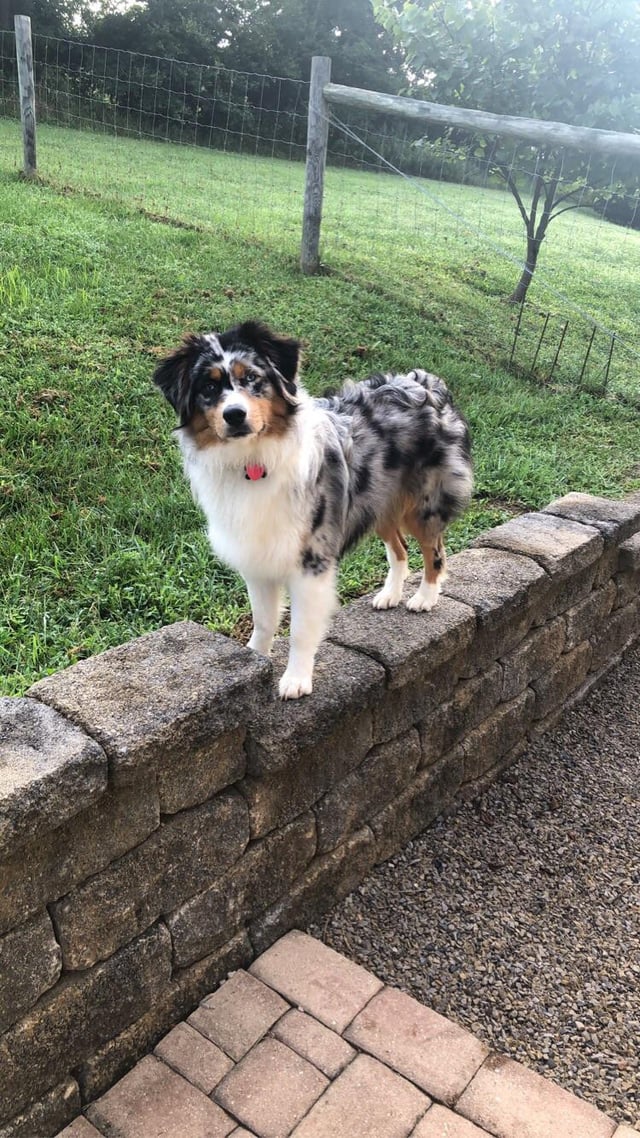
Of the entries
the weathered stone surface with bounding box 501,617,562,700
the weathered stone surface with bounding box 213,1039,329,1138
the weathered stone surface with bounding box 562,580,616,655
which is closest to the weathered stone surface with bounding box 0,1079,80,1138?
the weathered stone surface with bounding box 213,1039,329,1138

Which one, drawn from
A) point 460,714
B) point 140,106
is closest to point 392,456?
point 460,714

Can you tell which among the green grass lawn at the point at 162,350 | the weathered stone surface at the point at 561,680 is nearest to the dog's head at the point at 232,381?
the green grass lawn at the point at 162,350

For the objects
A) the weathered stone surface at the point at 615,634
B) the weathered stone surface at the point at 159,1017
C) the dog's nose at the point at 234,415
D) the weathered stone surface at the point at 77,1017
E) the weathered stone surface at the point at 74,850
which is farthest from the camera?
the weathered stone surface at the point at 615,634

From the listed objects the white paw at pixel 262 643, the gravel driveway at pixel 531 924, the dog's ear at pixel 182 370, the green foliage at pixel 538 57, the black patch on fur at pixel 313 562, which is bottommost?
the gravel driveway at pixel 531 924

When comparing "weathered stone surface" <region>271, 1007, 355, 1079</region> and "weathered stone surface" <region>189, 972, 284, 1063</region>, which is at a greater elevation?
"weathered stone surface" <region>271, 1007, 355, 1079</region>

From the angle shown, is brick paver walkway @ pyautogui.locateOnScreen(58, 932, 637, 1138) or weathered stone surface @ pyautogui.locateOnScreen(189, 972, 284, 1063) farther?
weathered stone surface @ pyautogui.locateOnScreen(189, 972, 284, 1063)

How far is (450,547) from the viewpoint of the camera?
420cm

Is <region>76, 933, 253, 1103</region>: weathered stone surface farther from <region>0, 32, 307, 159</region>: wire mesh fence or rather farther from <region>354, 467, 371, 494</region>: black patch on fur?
<region>0, 32, 307, 159</region>: wire mesh fence

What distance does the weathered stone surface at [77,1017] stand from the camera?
1.94m

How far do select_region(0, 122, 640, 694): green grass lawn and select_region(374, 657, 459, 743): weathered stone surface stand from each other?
76cm

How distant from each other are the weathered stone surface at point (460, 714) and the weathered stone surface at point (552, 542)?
53 centimetres

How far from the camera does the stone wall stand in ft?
6.27

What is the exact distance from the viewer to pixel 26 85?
8445 millimetres

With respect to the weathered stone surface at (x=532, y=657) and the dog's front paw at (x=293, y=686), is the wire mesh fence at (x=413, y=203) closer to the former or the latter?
the weathered stone surface at (x=532, y=657)
